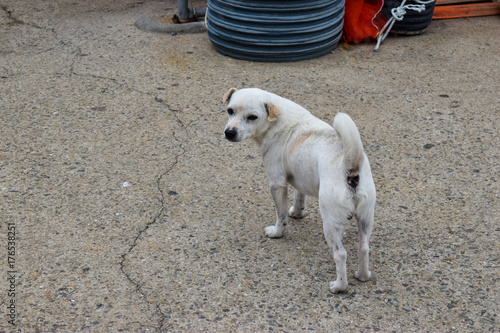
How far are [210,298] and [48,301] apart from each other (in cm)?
89

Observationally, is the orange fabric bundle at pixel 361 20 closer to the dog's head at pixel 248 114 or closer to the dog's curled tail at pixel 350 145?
the dog's head at pixel 248 114

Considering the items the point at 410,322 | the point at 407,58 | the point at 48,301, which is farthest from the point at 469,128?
the point at 48,301

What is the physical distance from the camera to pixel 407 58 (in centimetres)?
625

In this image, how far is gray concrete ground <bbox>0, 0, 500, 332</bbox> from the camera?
308 cm

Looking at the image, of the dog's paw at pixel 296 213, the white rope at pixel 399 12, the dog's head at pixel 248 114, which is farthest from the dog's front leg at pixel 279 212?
the white rope at pixel 399 12

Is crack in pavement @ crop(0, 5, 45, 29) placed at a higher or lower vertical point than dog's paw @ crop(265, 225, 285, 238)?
lower

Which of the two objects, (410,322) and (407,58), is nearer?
(410,322)

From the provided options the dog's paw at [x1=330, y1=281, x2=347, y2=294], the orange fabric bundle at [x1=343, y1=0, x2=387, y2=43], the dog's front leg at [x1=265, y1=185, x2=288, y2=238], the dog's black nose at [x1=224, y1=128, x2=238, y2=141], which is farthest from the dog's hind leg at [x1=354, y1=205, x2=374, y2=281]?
the orange fabric bundle at [x1=343, y1=0, x2=387, y2=43]

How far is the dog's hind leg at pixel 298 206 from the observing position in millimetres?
3777

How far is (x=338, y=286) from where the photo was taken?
3.15 metres

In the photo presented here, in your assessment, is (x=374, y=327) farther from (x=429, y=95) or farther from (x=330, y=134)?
(x=429, y=95)

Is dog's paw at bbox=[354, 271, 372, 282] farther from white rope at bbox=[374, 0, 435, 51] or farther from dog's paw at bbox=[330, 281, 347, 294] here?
white rope at bbox=[374, 0, 435, 51]

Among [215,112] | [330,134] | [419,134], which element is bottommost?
[215,112]

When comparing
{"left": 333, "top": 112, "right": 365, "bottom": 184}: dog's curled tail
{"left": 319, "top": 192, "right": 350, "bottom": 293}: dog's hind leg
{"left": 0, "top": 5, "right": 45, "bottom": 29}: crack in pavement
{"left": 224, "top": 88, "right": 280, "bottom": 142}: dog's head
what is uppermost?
{"left": 333, "top": 112, "right": 365, "bottom": 184}: dog's curled tail
